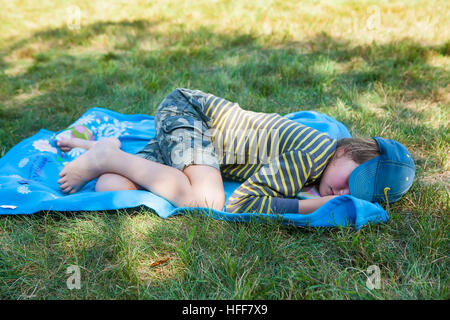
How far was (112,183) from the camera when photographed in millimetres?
2016

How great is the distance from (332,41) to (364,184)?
3.17 metres

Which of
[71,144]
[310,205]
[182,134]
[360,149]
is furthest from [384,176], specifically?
[71,144]

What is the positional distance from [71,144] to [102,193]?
31.8 inches

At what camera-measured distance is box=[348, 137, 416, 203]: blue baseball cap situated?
1.71 meters

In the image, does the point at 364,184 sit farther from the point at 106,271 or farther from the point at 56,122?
the point at 56,122

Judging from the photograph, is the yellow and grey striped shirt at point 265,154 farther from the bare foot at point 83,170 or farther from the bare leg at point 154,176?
the bare foot at point 83,170

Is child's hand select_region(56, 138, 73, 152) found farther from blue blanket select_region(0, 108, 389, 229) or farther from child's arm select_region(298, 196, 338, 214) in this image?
child's arm select_region(298, 196, 338, 214)

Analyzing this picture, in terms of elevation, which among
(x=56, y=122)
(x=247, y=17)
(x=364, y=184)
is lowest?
(x=56, y=122)

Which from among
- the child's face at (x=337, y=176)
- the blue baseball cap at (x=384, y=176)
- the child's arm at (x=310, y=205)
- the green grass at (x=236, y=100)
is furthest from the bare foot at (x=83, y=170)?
the blue baseball cap at (x=384, y=176)

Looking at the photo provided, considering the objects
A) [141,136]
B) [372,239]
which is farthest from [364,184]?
[141,136]

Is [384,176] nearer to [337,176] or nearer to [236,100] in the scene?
[337,176]

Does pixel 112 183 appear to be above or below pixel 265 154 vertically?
below

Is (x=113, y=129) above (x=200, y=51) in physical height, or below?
below
